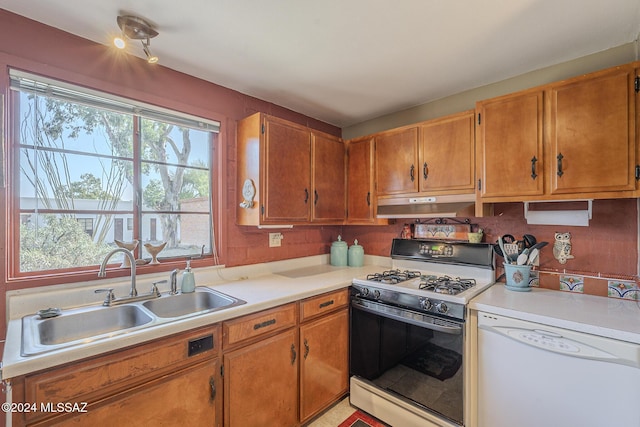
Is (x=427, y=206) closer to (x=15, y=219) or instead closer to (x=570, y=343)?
(x=570, y=343)

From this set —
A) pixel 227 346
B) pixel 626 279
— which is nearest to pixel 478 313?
pixel 626 279

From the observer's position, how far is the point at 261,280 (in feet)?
7.18

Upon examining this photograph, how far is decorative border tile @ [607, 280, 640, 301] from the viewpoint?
1.66 m

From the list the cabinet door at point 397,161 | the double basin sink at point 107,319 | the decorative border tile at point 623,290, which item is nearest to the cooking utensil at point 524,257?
the decorative border tile at point 623,290

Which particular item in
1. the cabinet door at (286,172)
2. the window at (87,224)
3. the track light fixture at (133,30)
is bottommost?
the window at (87,224)

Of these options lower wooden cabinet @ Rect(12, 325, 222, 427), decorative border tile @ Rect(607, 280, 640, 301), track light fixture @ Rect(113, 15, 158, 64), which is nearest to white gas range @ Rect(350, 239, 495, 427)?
decorative border tile @ Rect(607, 280, 640, 301)

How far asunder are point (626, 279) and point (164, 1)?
9.59 feet

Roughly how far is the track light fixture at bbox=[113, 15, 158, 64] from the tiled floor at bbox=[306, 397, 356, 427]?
248cm

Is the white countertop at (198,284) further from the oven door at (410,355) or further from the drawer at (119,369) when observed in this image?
the oven door at (410,355)

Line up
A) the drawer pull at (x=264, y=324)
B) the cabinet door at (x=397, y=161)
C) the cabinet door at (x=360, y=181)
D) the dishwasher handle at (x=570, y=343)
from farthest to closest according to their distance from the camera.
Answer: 1. the cabinet door at (x=360, y=181)
2. the cabinet door at (x=397, y=161)
3. the drawer pull at (x=264, y=324)
4. the dishwasher handle at (x=570, y=343)

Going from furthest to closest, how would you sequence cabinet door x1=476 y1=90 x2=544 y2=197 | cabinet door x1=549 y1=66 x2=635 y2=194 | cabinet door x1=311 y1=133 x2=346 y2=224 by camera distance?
cabinet door x1=311 y1=133 x2=346 y2=224, cabinet door x1=476 y1=90 x2=544 y2=197, cabinet door x1=549 y1=66 x2=635 y2=194

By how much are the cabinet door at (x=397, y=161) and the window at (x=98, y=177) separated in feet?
4.65

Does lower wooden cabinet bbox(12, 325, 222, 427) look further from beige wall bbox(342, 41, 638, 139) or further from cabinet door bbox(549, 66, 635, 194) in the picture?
beige wall bbox(342, 41, 638, 139)

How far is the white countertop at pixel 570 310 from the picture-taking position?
1.30 meters
